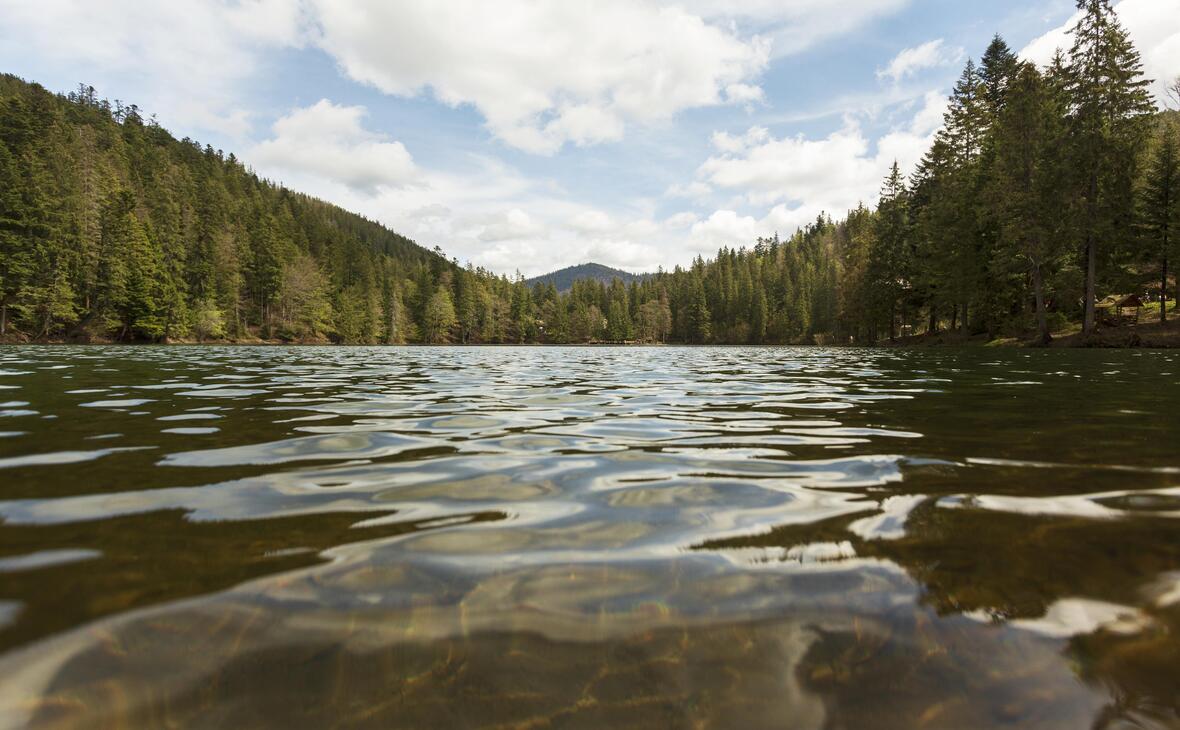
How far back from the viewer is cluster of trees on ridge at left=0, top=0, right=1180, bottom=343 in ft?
100

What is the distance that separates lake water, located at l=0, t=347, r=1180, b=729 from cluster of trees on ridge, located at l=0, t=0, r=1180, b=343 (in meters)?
35.9

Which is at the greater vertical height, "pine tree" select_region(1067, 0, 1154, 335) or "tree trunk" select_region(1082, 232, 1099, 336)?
"pine tree" select_region(1067, 0, 1154, 335)

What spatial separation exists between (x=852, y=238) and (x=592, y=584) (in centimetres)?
7478

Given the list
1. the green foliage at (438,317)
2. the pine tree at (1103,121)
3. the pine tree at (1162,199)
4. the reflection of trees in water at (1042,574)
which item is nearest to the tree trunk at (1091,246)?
the pine tree at (1103,121)

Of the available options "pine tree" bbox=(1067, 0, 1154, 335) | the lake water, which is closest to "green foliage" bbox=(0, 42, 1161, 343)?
"pine tree" bbox=(1067, 0, 1154, 335)

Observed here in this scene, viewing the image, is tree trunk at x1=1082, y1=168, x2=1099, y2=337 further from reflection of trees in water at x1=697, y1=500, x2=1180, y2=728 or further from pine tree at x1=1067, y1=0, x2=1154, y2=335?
reflection of trees in water at x1=697, y1=500, x2=1180, y2=728

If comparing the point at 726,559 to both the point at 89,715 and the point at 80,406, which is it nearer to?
the point at 89,715

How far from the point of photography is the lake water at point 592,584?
57.6 inches

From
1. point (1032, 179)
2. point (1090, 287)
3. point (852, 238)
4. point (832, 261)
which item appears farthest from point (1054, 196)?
point (832, 261)

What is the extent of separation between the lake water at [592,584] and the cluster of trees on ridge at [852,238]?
118 ft

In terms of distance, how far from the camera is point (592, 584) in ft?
7.05

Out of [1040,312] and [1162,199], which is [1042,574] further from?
[1162,199]

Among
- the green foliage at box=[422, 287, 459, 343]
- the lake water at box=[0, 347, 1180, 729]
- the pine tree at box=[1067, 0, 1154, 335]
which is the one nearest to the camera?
the lake water at box=[0, 347, 1180, 729]

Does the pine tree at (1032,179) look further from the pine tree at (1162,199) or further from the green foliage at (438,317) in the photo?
the green foliage at (438,317)
